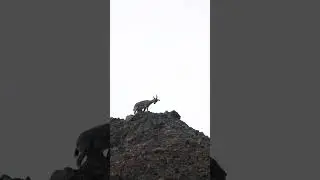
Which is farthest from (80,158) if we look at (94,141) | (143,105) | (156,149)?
(156,149)

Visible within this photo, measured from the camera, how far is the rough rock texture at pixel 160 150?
6902 mm

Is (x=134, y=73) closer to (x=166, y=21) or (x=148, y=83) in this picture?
(x=148, y=83)

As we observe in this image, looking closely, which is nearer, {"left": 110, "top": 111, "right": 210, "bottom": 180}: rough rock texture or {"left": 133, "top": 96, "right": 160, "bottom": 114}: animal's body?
{"left": 110, "top": 111, "right": 210, "bottom": 180}: rough rock texture

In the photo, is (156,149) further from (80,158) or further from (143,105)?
(80,158)

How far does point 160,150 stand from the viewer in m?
7.01

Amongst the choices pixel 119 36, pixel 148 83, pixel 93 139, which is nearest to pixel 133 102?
pixel 148 83

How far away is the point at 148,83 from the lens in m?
7.27

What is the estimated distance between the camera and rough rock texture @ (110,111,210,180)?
690 centimetres

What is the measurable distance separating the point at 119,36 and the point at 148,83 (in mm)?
584
